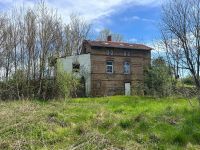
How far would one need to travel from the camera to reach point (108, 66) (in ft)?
137

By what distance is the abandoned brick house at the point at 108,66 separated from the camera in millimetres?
40188

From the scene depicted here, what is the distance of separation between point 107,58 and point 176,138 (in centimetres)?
3286

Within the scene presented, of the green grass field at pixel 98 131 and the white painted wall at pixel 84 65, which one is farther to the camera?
the white painted wall at pixel 84 65

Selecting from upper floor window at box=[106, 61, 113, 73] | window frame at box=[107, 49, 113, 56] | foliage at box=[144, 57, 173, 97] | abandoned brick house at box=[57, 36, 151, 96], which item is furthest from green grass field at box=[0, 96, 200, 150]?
window frame at box=[107, 49, 113, 56]

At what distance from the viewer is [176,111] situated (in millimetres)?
11805

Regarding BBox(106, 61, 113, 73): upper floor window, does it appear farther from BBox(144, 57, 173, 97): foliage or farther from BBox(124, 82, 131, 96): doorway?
BBox(144, 57, 173, 97): foliage

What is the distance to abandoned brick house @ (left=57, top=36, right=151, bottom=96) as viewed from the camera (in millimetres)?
40188

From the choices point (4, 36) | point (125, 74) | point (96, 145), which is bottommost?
point (96, 145)

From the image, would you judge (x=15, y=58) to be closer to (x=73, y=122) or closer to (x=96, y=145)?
(x=73, y=122)

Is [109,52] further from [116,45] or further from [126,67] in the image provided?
[126,67]

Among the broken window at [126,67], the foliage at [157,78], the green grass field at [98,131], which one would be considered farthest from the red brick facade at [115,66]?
the green grass field at [98,131]

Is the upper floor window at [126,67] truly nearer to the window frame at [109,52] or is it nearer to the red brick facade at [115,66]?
the red brick facade at [115,66]

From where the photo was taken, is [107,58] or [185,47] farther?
[107,58]

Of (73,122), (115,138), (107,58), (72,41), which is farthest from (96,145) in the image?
(72,41)
